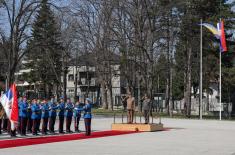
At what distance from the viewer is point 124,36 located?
5138 centimetres

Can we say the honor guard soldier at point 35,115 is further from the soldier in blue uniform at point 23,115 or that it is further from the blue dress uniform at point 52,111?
the blue dress uniform at point 52,111

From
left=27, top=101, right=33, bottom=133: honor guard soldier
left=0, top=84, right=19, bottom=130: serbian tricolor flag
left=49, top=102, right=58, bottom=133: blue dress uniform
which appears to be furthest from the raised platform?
left=0, top=84, right=19, bottom=130: serbian tricolor flag

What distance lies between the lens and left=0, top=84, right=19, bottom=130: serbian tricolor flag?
67.8ft

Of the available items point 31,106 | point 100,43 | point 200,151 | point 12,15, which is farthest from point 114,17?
point 200,151

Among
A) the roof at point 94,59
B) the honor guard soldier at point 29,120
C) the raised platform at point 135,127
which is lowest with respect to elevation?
the raised platform at point 135,127

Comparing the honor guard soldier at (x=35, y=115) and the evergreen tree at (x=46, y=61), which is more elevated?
the evergreen tree at (x=46, y=61)

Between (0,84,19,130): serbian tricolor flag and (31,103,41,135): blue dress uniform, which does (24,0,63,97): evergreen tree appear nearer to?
(31,103,41,135): blue dress uniform

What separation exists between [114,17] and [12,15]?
1181 cm

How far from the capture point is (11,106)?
2117 centimetres

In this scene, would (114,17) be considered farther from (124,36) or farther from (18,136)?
(18,136)

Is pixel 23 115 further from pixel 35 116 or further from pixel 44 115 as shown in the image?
pixel 44 115

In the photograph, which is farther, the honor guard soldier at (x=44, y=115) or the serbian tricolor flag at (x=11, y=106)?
the honor guard soldier at (x=44, y=115)

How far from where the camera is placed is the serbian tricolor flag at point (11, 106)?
20.7m

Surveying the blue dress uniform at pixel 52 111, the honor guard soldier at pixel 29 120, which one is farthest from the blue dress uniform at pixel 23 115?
the blue dress uniform at pixel 52 111
